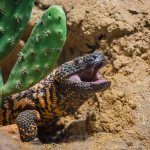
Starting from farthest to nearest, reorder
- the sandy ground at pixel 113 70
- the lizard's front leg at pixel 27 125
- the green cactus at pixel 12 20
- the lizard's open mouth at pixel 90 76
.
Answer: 1. the lizard's open mouth at pixel 90 76
2. the lizard's front leg at pixel 27 125
3. the sandy ground at pixel 113 70
4. the green cactus at pixel 12 20

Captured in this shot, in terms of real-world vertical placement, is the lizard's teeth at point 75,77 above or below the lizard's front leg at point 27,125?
above

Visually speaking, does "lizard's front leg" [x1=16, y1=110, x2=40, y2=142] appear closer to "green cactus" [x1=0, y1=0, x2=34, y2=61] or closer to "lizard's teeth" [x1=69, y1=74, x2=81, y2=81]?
"lizard's teeth" [x1=69, y1=74, x2=81, y2=81]

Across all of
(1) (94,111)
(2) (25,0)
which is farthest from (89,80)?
(2) (25,0)

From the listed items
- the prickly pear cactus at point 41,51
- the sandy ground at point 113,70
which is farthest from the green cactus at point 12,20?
the sandy ground at point 113,70

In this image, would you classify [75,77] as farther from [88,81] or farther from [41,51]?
[41,51]

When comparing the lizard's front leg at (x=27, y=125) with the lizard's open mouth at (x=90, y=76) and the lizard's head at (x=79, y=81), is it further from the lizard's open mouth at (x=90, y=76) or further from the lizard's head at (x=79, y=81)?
the lizard's open mouth at (x=90, y=76)

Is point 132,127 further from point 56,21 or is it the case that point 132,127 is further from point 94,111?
point 56,21
